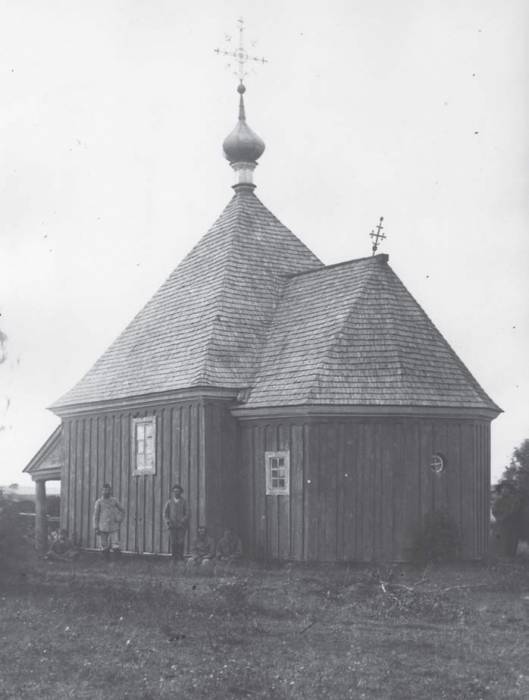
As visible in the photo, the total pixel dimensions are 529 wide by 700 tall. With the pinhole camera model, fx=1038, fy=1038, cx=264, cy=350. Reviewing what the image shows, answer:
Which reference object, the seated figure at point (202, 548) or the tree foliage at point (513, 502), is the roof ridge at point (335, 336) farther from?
the tree foliage at point (513, 502)

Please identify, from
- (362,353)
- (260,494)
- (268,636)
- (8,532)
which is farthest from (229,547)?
(268,636)

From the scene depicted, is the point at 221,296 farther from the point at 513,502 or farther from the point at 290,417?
the point at 513,502

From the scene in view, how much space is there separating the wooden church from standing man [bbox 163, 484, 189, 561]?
448mm

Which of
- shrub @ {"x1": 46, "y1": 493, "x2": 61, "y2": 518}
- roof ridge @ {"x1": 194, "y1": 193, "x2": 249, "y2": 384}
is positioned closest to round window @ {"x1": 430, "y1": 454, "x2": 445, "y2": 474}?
roof ridge @ {"x1": 194, "y1": 193, "x2": 249, "y2": 384}

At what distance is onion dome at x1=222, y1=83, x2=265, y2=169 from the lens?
27.4 metres

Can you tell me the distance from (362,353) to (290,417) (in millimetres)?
1975

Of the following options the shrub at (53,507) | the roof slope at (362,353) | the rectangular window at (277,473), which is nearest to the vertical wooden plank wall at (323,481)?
the rectangular window at (277,473)

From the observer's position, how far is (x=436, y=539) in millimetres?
19969

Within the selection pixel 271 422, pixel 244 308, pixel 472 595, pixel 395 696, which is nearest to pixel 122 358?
pixel 244 308

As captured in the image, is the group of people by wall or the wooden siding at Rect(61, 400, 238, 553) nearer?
the group of people by wall

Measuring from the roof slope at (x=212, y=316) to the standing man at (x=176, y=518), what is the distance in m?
2.30

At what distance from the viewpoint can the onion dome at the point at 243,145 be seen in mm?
27422

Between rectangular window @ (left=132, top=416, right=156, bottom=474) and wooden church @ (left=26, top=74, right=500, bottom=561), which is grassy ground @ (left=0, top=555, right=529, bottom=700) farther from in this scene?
rectangular window @ (left=132, top=416, right=156, bottom=474)

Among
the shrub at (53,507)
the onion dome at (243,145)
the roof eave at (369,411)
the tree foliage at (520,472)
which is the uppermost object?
the onion dome at (243,145)
